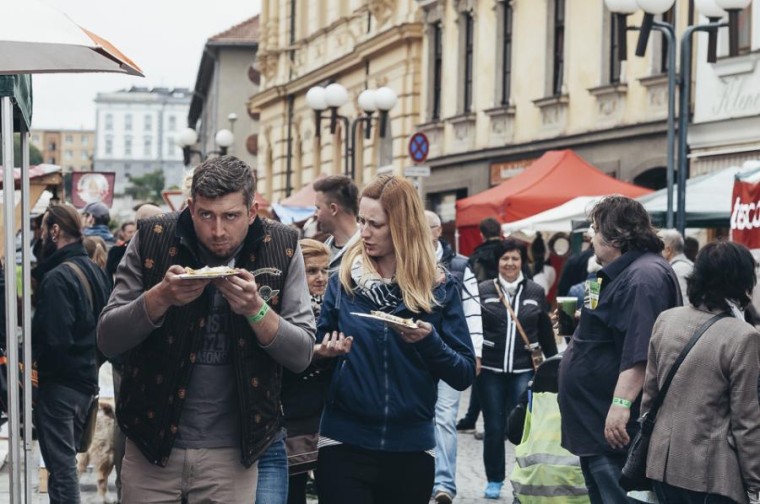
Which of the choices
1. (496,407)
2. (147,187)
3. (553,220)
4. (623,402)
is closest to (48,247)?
(496,407)

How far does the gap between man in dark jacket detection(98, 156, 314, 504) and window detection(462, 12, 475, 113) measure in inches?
1063

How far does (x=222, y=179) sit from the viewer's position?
16.7 feet

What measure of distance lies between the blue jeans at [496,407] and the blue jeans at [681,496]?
4.67 metres

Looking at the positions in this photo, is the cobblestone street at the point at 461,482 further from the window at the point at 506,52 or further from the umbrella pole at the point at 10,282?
the window at the point at 506,52

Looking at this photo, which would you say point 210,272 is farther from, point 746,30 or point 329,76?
point 329,76

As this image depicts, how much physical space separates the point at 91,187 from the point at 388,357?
24.4 meters

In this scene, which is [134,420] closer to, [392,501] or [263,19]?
[392,501]

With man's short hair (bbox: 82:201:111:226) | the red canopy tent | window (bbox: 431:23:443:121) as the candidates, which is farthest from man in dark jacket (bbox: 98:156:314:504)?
window (bbox: 431:23:443:121)

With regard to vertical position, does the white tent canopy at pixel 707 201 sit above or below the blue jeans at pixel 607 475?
above

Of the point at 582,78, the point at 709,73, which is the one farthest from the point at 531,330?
the point at 582,78

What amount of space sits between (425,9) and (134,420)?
29511 mm

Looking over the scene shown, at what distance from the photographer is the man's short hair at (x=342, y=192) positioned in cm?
802

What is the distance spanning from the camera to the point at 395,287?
6082 millimetres

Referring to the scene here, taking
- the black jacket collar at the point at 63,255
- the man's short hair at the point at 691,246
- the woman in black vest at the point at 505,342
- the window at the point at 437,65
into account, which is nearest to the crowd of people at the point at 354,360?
the black jacket collar at the point at 63,255
